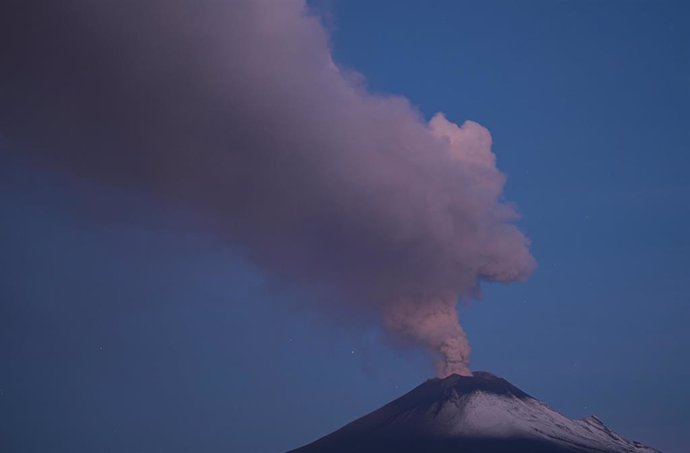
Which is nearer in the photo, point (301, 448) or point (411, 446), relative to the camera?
point (411, 446)

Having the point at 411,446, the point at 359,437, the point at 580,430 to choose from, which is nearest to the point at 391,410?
the point at 359,437

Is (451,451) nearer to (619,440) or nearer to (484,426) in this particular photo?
(484,426)

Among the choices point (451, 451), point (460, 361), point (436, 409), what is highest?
point (460, 361)

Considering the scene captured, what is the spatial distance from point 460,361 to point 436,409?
8178 millimetres

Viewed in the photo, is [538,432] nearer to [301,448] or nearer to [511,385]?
[511,385]

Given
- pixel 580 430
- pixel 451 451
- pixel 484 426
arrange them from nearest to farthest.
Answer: pixel 451 451
pixel 484 426
pixel 580 430

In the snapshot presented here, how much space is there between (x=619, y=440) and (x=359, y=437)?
118ft

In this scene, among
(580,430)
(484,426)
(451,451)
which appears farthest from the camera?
(580,430)

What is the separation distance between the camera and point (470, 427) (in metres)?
109

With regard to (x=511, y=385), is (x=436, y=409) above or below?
below

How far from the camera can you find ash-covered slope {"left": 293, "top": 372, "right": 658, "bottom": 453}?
104062 mm

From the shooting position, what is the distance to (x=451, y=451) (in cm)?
10162

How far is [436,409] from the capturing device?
112m

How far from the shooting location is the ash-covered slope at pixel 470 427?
104m
